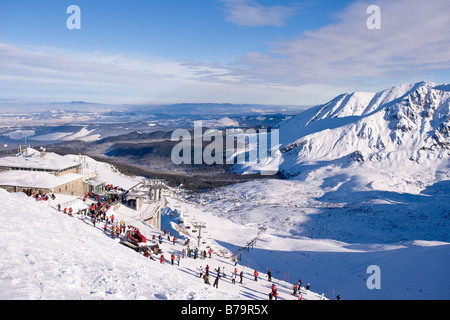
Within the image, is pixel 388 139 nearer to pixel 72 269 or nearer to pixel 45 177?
pixel 45 177

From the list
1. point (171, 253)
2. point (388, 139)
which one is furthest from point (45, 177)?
point (388, 139)

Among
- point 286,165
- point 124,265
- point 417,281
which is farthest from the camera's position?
point 286,165

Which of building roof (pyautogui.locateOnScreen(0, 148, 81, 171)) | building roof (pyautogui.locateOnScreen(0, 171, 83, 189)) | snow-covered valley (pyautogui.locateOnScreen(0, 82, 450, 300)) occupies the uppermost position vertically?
building roof (pyautogui.locateOnScreen(0, 148, 81, 171))

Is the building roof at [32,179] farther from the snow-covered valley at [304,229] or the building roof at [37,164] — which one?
the snow-covered valley at [304,229]

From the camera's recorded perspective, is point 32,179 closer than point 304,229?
Yes

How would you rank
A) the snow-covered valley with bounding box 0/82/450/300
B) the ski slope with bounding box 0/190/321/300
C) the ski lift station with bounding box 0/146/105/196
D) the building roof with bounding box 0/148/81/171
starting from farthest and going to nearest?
the building roof with bounding box 0/148/81/171 < the ski lift station with bounding box 0/146/105/196 < the snow-covered valley with bounding box 0/82/450/300 < the ski slope with bounding box 0/190/321/300

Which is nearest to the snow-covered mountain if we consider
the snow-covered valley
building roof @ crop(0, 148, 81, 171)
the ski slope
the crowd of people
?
the snow-covered valley

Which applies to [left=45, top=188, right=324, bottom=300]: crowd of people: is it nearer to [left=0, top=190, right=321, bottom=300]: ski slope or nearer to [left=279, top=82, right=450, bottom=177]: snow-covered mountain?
[left=0, top=190, right=321, bottom=300]: ski slope
